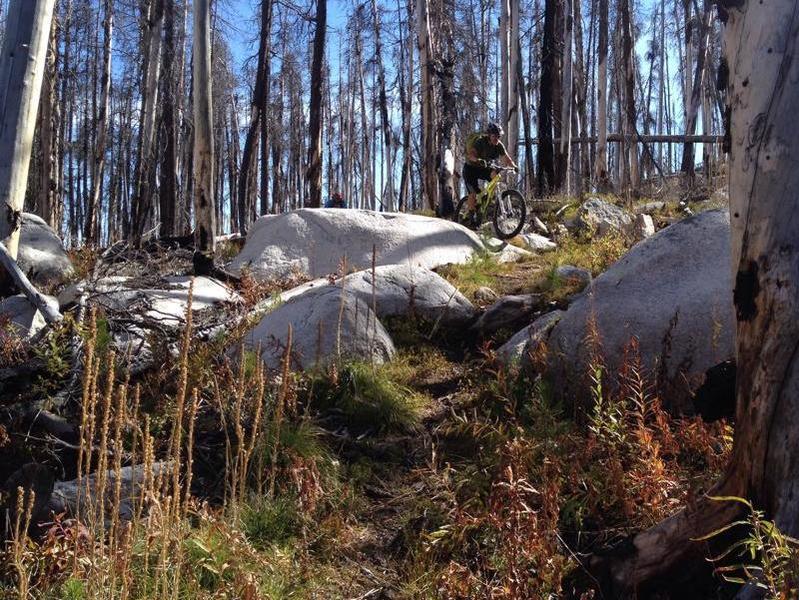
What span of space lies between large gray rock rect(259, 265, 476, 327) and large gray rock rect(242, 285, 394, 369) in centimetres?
30

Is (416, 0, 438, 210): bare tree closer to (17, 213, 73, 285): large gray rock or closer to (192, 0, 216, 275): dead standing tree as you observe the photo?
(192, 0, 216, 275): dead standing tree

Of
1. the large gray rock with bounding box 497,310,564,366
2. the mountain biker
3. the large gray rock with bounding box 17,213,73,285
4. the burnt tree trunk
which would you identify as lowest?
the large gray rock with bounding box 497,310,564,366

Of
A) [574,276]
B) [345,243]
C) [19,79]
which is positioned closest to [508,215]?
[345,243]

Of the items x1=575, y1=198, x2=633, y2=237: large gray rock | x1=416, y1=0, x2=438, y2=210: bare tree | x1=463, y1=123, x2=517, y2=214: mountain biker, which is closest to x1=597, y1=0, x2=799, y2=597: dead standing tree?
x1=575, y1=198, x2=633, y2=237: large gray rock

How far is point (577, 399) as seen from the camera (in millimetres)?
3951

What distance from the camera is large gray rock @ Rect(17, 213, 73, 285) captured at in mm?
8398

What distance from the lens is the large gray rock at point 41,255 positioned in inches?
331

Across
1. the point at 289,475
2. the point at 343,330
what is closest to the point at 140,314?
the point at 343,330

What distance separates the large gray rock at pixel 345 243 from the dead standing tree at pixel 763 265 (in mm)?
6074

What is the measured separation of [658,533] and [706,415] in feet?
1.53

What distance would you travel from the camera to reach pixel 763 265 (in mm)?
2076

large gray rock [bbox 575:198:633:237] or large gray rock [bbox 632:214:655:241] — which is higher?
large gray rock [bbox 575:198:633:237]

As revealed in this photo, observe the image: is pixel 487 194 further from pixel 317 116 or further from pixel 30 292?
pixel 30 292

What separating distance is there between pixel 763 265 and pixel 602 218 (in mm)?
8207
